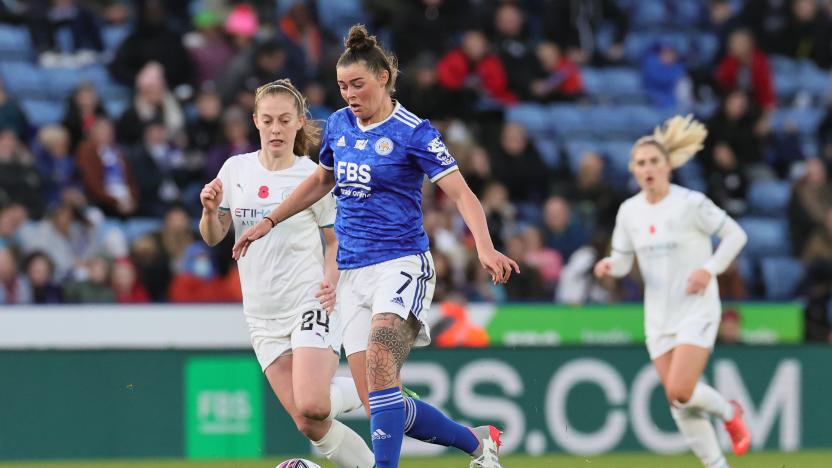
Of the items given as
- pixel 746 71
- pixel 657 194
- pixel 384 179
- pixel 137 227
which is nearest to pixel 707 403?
pixel 657 194

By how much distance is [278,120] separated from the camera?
340 inches

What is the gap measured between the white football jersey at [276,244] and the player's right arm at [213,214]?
7cm

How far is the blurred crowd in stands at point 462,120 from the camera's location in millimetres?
14625

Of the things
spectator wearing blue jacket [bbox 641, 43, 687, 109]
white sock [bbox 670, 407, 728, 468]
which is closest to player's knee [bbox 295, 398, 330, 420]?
white sock [bbox 670, 407, 728, 468]

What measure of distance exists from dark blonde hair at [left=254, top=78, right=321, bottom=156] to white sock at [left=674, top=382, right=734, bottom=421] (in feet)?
10.2

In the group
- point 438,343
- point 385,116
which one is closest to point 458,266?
point 438,343

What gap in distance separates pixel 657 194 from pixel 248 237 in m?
3.76

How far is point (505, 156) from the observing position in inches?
661

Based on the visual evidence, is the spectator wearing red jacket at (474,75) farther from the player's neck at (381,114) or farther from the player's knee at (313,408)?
the player's neck at (381,114)

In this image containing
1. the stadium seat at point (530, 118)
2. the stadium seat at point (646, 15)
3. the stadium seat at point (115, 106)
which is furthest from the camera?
the stadium seat at point (646, 15)

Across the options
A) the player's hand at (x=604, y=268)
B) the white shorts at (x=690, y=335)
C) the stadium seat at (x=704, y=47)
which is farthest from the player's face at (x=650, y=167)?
the stadium seat at (x=704, y=47)

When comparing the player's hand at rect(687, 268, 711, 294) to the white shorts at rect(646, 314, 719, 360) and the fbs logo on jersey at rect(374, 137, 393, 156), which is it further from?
the fbs logo on jersey at rect(374, 137, 393, 156)

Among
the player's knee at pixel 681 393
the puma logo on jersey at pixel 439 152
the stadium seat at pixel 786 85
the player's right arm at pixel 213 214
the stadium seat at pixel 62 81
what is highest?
the stadium seat at pixel 786 85

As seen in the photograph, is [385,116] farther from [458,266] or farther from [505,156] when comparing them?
[505,156]
